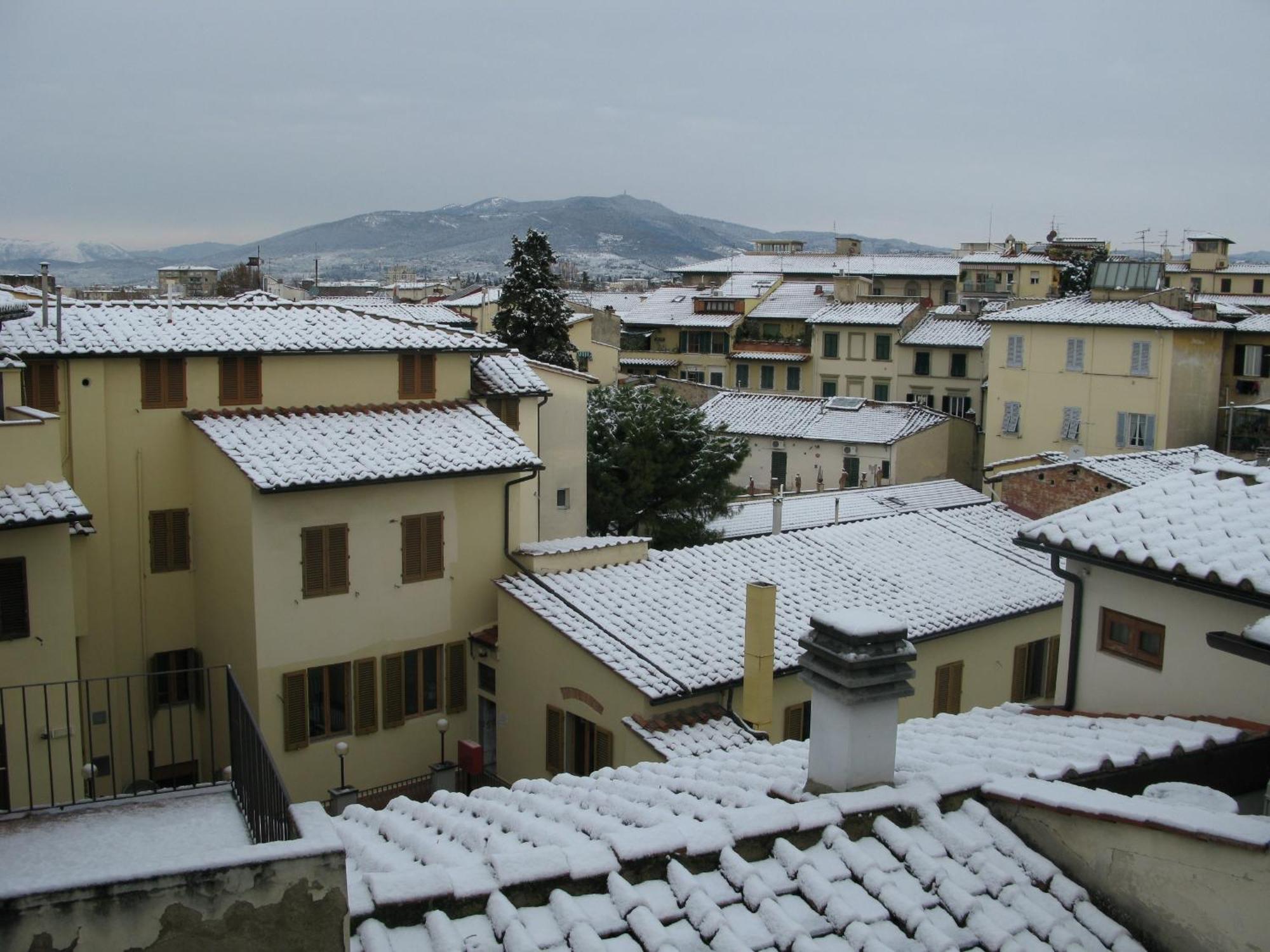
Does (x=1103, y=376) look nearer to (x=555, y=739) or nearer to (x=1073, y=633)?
(x=555, y=739)

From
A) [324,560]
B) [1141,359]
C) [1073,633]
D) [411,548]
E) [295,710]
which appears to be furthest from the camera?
[1141,359]

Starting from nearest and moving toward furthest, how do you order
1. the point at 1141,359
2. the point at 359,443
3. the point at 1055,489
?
1. the point at 359,443
2. the point at 1055,489
3. the point at 1141,359

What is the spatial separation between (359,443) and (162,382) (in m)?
3.14

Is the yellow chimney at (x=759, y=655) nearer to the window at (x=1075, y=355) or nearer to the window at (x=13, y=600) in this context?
the window at (x=13, y=600)

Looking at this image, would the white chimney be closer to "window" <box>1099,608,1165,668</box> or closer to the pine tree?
"window" <box>1099,608,1165,668</box>

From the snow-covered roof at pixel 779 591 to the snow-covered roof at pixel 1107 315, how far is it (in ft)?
64.0

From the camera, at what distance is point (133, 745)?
464 inches

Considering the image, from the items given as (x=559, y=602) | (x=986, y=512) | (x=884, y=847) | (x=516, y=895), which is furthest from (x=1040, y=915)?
(x=986, y=512)

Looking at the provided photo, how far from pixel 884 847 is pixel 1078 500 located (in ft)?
66.2

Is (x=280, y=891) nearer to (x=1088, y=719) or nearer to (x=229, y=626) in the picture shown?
(x=1088, y=719)

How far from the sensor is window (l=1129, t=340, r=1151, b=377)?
38.9 metres

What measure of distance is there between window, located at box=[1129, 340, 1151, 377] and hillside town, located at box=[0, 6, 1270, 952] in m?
0.18

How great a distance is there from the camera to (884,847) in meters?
6.18

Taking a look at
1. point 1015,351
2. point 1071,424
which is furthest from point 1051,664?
point 1015,351
